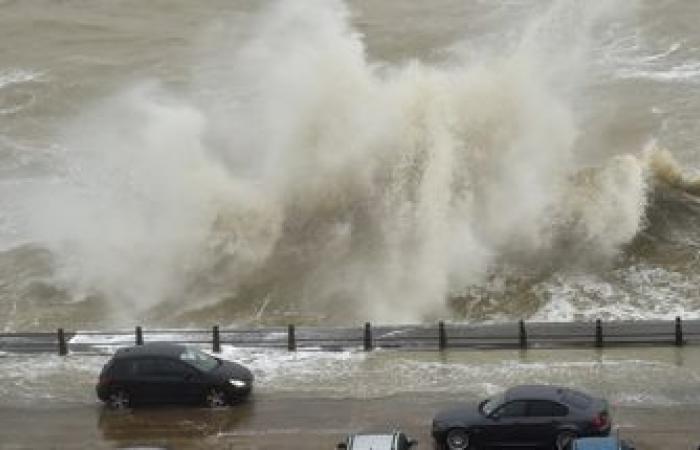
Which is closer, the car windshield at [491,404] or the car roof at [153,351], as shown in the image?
the car windshield at [491,404]

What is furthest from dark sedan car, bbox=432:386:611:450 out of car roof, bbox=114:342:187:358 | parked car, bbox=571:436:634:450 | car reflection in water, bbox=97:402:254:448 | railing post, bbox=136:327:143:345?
railing post, bbox=136:327:143:345

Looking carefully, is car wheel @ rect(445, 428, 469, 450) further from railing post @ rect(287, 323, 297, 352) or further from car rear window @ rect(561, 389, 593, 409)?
railing post @ rect(287, 323, 297, 352)

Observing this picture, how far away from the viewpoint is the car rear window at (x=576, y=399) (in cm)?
1962

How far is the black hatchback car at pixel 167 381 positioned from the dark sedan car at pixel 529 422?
16.5ft

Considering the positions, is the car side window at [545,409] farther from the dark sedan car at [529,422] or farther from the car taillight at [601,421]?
the car taillight at [601,421]

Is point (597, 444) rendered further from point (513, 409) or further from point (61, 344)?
point (61, 344)

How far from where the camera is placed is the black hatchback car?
22.9 metres

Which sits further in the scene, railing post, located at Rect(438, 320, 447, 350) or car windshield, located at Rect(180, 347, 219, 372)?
railing post, located at Rect(438, 320, 447, 350)

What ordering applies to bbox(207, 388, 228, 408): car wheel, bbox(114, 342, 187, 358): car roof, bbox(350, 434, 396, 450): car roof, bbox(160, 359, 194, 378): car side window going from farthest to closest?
bbox(114, 342, 187, 358): car roof, bbox(160, 359, 194, 378): car side window, bbox(207, 388, 228, 408): car wheel, bbox(350, 434, 396, 450): car roof

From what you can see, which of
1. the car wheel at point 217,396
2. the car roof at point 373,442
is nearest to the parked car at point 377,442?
the car roof at point 373,442

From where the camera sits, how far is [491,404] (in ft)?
66.0

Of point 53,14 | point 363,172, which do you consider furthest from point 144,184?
point 53,14

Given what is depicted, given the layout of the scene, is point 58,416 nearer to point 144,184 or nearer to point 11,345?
point 11,345

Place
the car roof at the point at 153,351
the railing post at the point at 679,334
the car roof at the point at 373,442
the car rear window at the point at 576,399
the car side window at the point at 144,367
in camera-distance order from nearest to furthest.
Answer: the car roof at the point at 373,442 → the car rear window at the point at 576,399 → the car side window at the point at 144,367 → the car roof at the point at 153,351 → the railing post at the point at 679,334
